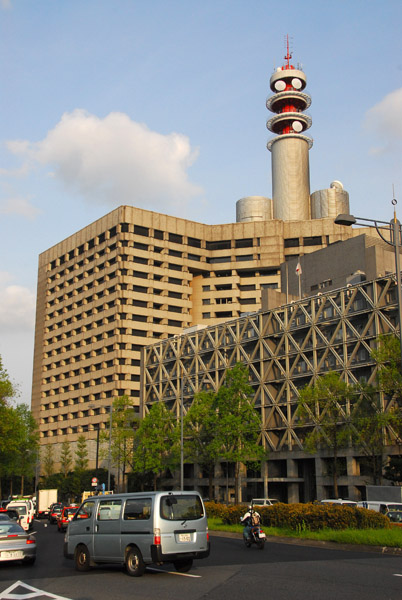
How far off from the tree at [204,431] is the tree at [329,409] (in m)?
9.32

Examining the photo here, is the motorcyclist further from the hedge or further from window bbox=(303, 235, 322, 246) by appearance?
window bbox=(303, 235, 322, 246)

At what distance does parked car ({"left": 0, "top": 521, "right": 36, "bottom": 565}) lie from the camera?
18234mm

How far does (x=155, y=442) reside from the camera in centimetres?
7412

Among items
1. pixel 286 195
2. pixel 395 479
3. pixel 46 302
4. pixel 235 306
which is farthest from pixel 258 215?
pixel 395 479

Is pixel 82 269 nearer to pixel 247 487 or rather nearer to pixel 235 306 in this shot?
pixel 235 306

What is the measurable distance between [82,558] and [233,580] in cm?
494

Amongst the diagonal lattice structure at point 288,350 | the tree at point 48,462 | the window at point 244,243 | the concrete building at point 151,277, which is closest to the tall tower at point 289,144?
the concrete building at point 151,277

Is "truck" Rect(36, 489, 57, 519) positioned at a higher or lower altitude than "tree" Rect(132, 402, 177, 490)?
lower

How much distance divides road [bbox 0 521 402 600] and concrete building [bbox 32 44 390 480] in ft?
269

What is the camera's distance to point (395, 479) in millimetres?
49312

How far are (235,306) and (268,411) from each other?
41.8 meters

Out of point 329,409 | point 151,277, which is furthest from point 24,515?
point 151,277

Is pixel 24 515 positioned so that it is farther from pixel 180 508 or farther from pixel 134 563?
pixel 180 508

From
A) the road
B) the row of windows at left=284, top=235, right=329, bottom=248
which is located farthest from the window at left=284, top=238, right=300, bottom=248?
the road
